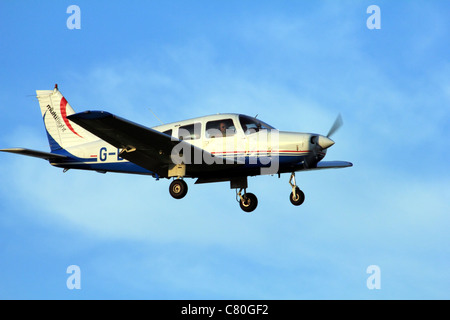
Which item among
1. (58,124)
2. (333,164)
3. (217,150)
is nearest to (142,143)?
(217,150)

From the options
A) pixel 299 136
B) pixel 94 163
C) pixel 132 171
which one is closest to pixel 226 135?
pixel 299 136

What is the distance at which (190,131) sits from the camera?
17.9m

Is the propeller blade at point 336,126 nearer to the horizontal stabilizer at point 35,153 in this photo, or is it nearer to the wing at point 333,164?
the wing at point 333,164

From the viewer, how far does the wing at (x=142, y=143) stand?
15227 millimetres

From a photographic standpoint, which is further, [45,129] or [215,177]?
[45,129]

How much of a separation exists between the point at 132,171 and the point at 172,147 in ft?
9.11

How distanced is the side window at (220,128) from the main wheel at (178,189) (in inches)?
64.0

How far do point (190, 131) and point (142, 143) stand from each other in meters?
1.68

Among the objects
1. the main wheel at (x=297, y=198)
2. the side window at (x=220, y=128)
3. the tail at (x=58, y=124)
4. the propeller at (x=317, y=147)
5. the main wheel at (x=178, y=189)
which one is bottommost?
the main wheel at (x=297, y=198)

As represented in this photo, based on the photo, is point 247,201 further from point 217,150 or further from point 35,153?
point 35,153

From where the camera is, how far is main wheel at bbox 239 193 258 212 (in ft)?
62.0

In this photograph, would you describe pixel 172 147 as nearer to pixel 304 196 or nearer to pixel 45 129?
pixel 304 196

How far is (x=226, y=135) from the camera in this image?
17422mm

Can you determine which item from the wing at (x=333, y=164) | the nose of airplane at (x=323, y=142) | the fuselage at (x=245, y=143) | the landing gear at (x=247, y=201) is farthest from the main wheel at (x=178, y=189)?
the wing at (x=333, y=164)
